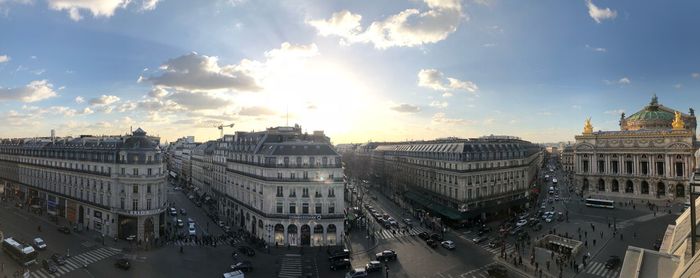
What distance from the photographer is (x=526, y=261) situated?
4969cm

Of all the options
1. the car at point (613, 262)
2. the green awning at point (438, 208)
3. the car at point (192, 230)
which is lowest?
the car at point (613, 262)

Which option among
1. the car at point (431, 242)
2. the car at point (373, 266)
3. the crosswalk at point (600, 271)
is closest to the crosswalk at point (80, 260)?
the car at point (373, 266)

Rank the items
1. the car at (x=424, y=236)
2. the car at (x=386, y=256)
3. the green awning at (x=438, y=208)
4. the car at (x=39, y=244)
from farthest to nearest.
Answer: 1. the green awning at (x=438, y=208)
2. the car at (x=424, y=236)
3. the car at (x=39, y=244)
4. the car at (x=386, y=256)

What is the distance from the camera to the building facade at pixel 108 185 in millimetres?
62000

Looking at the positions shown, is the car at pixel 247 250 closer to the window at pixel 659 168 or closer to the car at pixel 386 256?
the car at pixel 386 256

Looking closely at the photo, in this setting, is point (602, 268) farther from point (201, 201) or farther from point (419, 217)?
point (201, 201)

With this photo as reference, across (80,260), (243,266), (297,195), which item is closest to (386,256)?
(297,195)

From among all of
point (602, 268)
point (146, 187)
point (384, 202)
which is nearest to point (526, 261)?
point (602, 268)

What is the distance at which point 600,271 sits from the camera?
46781 millimetres

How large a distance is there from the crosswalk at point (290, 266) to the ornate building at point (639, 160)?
295 feet

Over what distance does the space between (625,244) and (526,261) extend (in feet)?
64.9

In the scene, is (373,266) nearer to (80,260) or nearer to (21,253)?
(80,260)

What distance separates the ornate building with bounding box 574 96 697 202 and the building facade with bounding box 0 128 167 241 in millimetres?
106411

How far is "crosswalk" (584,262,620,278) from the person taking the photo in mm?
45312
